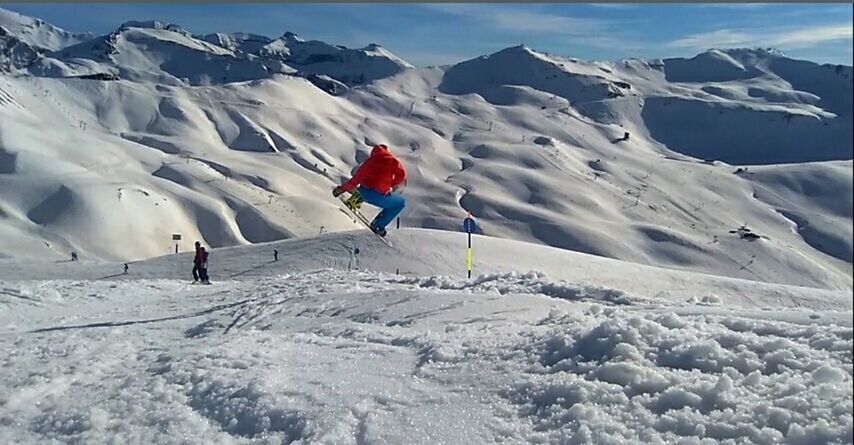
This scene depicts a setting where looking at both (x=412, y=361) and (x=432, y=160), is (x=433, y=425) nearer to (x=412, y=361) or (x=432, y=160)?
(x=412, y=361)

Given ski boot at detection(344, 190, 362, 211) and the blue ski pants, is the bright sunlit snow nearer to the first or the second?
the blue ski pants

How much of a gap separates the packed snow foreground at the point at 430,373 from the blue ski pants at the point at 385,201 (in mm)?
1519

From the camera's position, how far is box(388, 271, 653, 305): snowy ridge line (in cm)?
1140

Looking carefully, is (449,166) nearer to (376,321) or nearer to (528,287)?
(528,287)

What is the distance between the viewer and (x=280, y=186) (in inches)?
2500

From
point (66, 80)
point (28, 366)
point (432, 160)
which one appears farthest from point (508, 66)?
point (28, 366)

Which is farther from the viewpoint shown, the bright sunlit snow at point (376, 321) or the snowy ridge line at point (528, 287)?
the snowy ridge line at point (528, 287)

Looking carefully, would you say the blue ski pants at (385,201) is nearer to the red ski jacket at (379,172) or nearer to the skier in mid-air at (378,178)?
the skier in mid-air at (378,178)

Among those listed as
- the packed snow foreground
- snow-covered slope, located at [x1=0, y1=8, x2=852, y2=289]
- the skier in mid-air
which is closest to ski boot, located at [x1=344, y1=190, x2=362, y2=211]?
the skier in mid-air

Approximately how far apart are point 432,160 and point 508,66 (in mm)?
108301

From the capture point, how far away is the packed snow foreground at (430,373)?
16.6 ft

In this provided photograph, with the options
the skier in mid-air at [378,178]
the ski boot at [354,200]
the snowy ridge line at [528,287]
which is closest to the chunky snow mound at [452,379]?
the snowy ridge line at [528,287]

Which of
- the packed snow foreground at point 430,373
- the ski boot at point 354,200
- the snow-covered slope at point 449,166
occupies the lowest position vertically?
the packed snow foreground at point 430,373

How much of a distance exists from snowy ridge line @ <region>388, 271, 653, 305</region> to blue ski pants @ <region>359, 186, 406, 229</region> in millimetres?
1626
